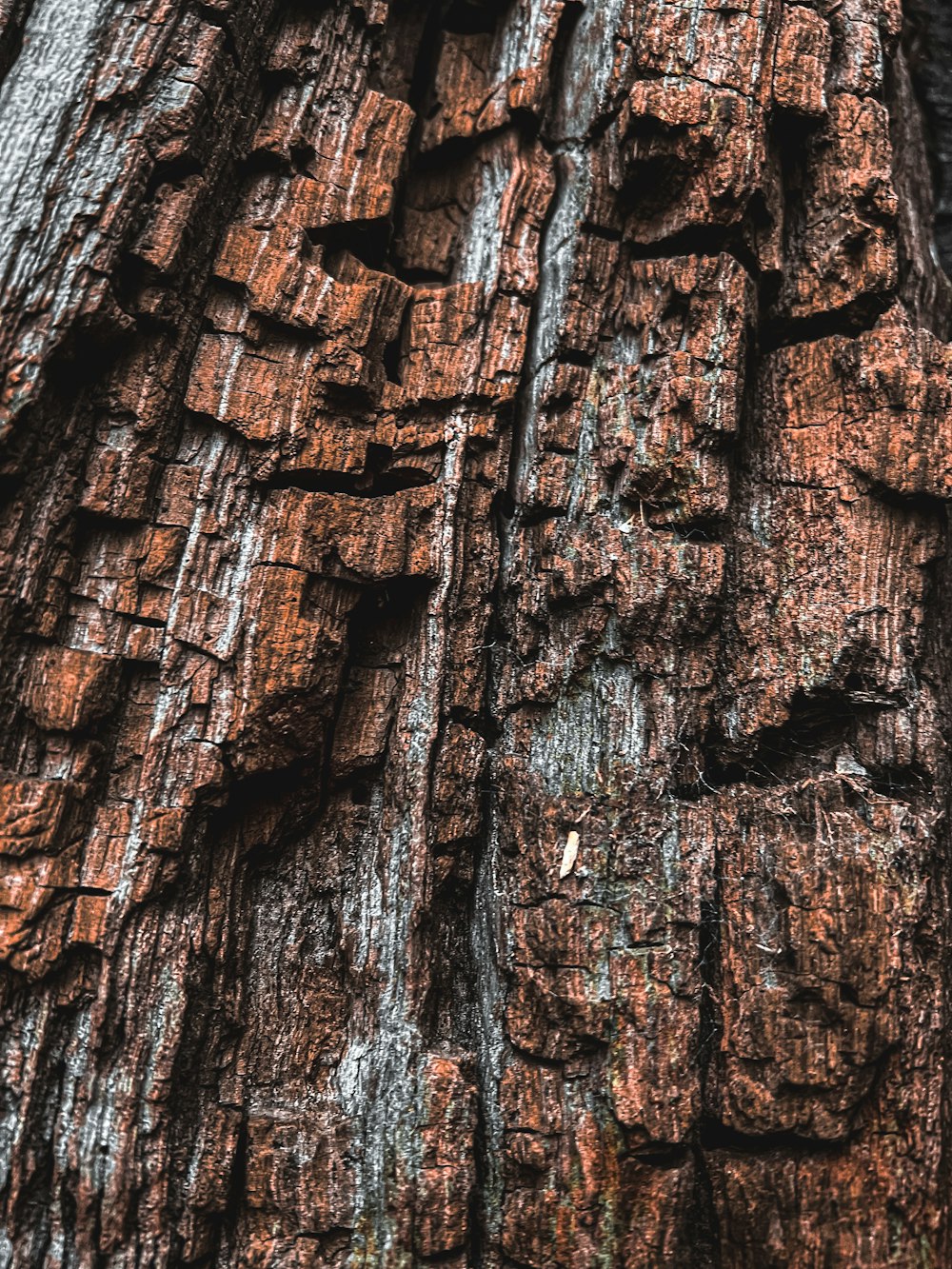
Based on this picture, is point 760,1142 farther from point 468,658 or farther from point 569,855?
point 468,658

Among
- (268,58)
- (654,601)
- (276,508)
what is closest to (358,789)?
(276,508)

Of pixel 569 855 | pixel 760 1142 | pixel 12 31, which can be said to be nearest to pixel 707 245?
pixel 569 855

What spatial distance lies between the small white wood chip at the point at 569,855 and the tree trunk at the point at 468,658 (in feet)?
0.05

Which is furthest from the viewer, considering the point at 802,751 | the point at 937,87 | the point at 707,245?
the point at 937,87

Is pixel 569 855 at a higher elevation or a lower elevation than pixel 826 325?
lower

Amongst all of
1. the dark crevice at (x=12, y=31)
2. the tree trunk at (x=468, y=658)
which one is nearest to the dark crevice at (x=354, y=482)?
the tree trunk at (x=468, y=658)

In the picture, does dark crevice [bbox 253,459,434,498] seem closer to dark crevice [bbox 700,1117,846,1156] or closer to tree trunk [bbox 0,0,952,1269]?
tree trunk [bbox 0,0,952,1269]

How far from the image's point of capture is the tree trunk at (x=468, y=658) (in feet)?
10.7

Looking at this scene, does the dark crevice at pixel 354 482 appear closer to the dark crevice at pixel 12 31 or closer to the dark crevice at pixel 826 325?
the dark crevice at pixel 826 325

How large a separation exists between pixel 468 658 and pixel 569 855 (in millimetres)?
911

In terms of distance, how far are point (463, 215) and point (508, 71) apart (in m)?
0.72

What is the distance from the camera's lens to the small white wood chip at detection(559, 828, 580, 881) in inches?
A: 137

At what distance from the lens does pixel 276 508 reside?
3.58 m

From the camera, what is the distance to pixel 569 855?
349 cm
